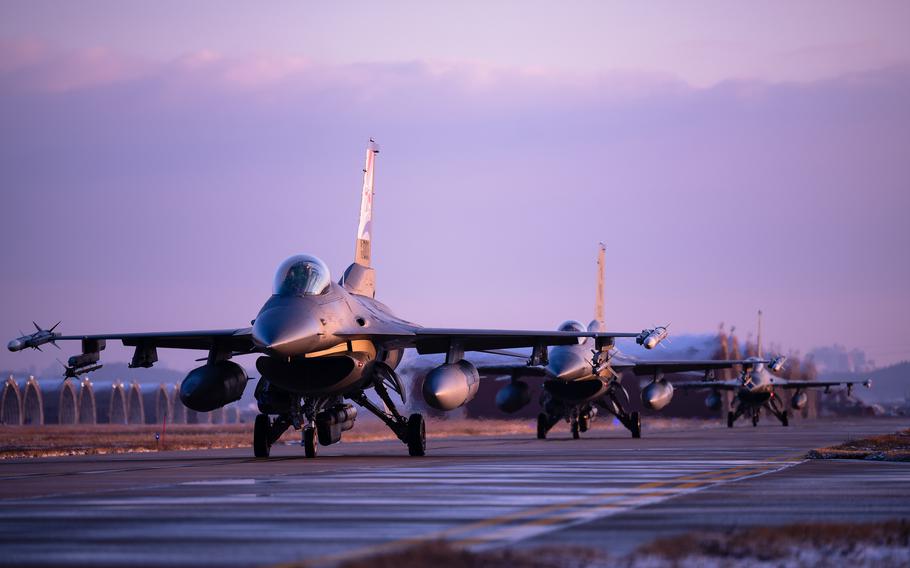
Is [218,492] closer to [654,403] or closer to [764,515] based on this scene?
[764,515]

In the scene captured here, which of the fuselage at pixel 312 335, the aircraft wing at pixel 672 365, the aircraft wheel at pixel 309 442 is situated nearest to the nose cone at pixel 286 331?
the fuselage at pixel 312 335

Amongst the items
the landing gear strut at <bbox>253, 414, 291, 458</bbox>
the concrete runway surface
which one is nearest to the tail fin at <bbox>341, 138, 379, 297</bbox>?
the landing gear strut at <bbox>253, 414, 291, 458</bbox>

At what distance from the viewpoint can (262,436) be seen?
1043 inches

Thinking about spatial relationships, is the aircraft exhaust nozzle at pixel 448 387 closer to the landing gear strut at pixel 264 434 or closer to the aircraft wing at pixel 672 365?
the landing gear strut at pixel 264 434

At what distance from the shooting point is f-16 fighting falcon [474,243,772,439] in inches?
1590

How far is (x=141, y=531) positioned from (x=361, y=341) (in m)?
15.7

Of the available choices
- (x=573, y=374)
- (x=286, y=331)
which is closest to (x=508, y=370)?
(x=573, y=374)

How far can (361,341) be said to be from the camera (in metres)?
25.5

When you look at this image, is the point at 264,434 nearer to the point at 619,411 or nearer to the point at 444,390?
the point at 444,390

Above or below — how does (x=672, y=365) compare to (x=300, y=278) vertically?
below

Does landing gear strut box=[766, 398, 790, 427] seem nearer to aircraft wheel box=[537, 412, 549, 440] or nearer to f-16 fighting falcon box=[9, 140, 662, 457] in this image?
aircraft wheel box=[537, 412, 549, 440]

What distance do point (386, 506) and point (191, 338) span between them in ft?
51.5

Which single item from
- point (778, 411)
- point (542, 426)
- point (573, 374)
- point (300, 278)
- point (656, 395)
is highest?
point (300, 278)

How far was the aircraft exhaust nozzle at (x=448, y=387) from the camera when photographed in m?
25.0
